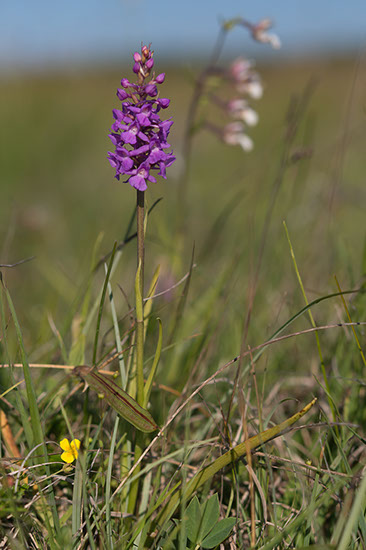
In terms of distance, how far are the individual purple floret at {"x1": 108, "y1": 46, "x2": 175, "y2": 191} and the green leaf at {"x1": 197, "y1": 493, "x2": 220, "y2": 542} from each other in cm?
74

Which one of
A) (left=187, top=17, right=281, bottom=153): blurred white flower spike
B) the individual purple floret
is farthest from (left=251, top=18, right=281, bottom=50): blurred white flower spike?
the individual purple floret

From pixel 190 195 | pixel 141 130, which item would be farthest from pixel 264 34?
pixel 190 195

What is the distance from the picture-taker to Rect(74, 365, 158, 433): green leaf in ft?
3.73

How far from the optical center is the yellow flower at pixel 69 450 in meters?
1.21

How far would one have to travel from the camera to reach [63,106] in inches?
382

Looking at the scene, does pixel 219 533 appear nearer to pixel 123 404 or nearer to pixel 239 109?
pixel 123 404

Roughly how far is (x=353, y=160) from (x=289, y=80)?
8401mm

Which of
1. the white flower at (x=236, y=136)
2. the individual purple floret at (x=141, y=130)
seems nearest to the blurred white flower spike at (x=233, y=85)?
the white flower at (x=236, y=136)

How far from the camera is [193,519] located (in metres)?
1.15

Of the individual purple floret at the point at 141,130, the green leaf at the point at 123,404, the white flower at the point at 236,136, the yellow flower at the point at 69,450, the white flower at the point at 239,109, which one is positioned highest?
the white flower at the point at 239,109

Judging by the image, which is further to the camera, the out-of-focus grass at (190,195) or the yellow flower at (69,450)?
the out-of-focus grass at (190,195)

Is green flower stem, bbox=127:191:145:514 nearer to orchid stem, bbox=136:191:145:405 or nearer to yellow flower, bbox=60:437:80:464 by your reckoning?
orchid stem, bbox=136:191:145:405

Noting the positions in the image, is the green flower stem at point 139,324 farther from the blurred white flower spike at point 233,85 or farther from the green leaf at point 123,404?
the blurred white flower spike at point 233,85

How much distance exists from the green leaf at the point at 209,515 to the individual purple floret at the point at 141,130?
74 cm
